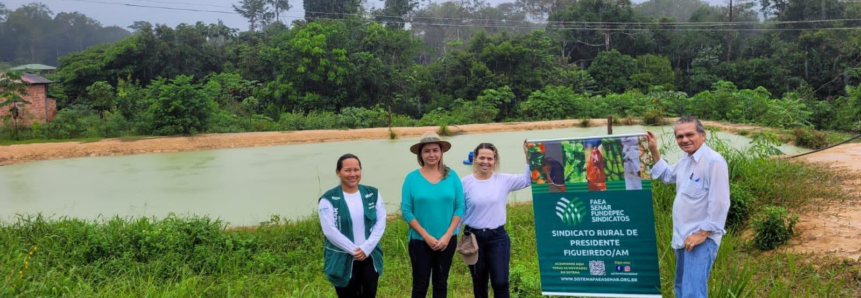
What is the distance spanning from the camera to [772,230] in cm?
393

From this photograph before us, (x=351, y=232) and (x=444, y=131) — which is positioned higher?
(x=444, y=131)

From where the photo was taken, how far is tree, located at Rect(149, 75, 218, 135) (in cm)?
1205

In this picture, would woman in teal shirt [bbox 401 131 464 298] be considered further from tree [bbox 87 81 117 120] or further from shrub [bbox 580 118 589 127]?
tree [bbox 87 81 117 120]

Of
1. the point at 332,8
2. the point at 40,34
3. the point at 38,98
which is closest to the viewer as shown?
the point at 38,98

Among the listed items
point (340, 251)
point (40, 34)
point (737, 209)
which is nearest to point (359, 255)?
point (340, 251)

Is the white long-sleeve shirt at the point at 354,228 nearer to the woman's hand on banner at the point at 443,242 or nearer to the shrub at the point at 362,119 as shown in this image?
the woman's hand on banner at the point at 443,242

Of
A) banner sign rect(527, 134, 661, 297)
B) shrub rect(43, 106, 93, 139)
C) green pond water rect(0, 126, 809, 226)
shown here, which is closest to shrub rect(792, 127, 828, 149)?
green pond water rect(0, 126, 809, 226)

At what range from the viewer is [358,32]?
20422mm

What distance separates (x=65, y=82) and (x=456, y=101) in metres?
11.7

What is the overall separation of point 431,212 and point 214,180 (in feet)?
20.9

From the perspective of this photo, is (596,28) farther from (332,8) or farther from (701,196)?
(701,196)

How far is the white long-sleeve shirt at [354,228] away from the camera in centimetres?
246

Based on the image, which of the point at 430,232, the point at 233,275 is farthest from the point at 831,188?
the point at 233,275

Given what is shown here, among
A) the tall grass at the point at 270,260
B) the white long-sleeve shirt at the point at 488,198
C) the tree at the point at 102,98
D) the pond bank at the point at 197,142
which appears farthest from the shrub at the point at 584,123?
the white long-sleeve shirt at the point at 488,198
